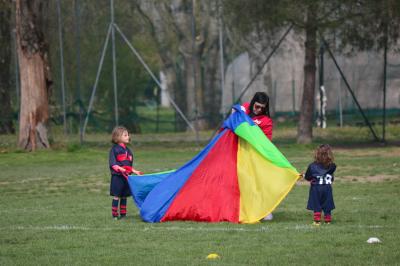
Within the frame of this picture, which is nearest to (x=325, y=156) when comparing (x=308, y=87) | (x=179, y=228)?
(x=179, y=228)

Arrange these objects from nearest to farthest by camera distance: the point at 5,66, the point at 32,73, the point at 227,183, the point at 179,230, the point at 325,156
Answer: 1. the point at 179,230
2. the point at 325,156
3. the point at 227,183
4. the point at 32,73
5. the point at 5,66

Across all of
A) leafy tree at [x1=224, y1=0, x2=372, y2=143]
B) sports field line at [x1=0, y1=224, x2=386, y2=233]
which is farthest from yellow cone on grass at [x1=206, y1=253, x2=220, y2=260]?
leafy tree at [x1=224, y1=0, x2=372, y2=143]

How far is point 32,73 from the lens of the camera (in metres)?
28.3

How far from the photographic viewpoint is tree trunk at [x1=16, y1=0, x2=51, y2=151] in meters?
28.3

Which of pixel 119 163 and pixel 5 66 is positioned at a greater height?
pixel 5 66

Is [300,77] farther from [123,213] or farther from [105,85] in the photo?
[123,213]

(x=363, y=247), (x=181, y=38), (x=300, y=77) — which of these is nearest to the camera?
(x=363, y=247)

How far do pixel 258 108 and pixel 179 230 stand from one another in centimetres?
229

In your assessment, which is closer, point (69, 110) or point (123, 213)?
point (123, 213)

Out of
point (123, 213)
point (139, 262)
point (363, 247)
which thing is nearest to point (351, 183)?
point (123, 213)

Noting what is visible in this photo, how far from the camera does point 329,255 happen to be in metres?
10.0

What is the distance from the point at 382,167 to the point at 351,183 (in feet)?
12.4

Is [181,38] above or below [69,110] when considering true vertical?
above

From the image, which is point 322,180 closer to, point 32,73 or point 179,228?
point 179,228
